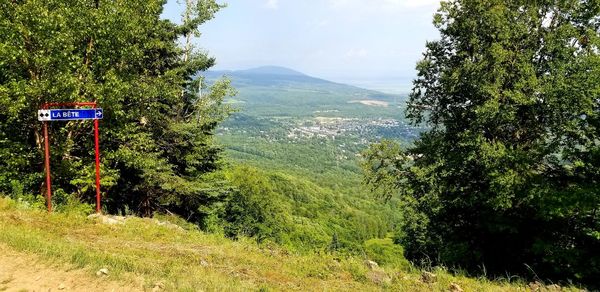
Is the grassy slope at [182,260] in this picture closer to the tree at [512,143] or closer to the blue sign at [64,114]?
the blue sign at [64,114]

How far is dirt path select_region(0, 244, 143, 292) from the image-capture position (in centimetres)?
656

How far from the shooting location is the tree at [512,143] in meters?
14.8

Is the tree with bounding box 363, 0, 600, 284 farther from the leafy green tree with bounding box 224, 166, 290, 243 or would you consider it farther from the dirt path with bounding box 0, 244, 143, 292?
the leafy green tree with bounding box 224, 166, 290, 243

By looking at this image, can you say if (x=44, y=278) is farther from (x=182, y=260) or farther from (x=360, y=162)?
(x=360, y=162)

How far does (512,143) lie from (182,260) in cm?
1448

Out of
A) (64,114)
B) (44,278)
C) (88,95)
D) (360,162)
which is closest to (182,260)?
(44,278)

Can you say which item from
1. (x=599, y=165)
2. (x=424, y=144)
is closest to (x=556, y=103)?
(x=599, y=165)

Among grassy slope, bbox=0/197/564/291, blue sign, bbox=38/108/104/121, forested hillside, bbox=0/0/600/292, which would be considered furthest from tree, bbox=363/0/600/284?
blue sign, bbox=38/108/104/121

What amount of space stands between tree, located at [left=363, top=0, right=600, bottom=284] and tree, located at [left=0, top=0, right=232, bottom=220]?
10.7m

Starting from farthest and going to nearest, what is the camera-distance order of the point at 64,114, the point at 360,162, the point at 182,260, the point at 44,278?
the point at 360,162, the point at 64,114, the point at 182,260, the point at 44,278

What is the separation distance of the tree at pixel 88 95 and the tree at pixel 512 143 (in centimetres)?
1066

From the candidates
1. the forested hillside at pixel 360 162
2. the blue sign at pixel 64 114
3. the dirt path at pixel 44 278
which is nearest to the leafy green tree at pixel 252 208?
the forested hillside at pixel 360 162

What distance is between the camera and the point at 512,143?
17.2m

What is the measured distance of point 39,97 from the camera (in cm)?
1238
